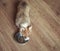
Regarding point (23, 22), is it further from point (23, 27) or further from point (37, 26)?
point (37, 26)

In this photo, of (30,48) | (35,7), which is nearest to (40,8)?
(35,7)

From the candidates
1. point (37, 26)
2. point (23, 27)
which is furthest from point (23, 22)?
point (37, 26)

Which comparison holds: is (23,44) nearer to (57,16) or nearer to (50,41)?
(50,41)

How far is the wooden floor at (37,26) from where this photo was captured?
1160mm

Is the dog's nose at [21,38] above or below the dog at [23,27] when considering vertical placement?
below

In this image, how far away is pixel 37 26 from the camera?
128cm

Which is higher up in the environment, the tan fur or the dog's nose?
the tan fur

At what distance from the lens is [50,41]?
119 cm

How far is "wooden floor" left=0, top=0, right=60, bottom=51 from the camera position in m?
1.16

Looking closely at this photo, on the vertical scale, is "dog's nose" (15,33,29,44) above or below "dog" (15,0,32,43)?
below

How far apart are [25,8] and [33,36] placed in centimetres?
24

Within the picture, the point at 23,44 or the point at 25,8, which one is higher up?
the point at 25,8

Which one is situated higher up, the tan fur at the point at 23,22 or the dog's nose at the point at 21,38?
the tan fur at the point at 23,22

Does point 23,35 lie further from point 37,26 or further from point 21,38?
point 37,26
